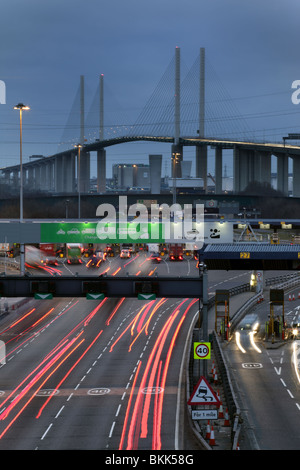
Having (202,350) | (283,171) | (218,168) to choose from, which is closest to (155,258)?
(202,350)

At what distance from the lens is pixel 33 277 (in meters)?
27.7

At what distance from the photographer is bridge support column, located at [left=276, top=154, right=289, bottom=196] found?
127 metres

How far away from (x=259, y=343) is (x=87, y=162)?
427 feet

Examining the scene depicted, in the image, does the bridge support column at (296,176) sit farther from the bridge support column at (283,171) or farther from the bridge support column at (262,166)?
the bridge support column at (262,166)

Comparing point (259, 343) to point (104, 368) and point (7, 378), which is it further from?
point (7, 378)

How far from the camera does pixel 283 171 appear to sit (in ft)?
429

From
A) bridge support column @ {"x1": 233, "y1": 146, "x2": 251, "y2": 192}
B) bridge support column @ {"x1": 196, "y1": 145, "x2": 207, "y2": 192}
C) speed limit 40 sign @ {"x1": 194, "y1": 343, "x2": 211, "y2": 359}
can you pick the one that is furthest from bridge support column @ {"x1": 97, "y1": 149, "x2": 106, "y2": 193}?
speed limit 40 sign @ {"x1": 194, "y1": 343, "x2": 211, "y2": 359}

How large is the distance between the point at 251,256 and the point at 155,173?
126554 mm

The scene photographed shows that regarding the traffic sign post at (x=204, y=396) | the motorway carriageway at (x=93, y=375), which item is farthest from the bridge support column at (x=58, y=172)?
the traffic sign post at (x=204, y=396)

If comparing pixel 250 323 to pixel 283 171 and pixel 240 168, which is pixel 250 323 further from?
pixel 240 168

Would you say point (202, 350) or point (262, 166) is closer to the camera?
point (202, 350)

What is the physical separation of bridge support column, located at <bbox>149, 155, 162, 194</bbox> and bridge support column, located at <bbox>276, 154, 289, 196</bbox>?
96.2 ft

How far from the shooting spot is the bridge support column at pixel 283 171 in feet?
417
